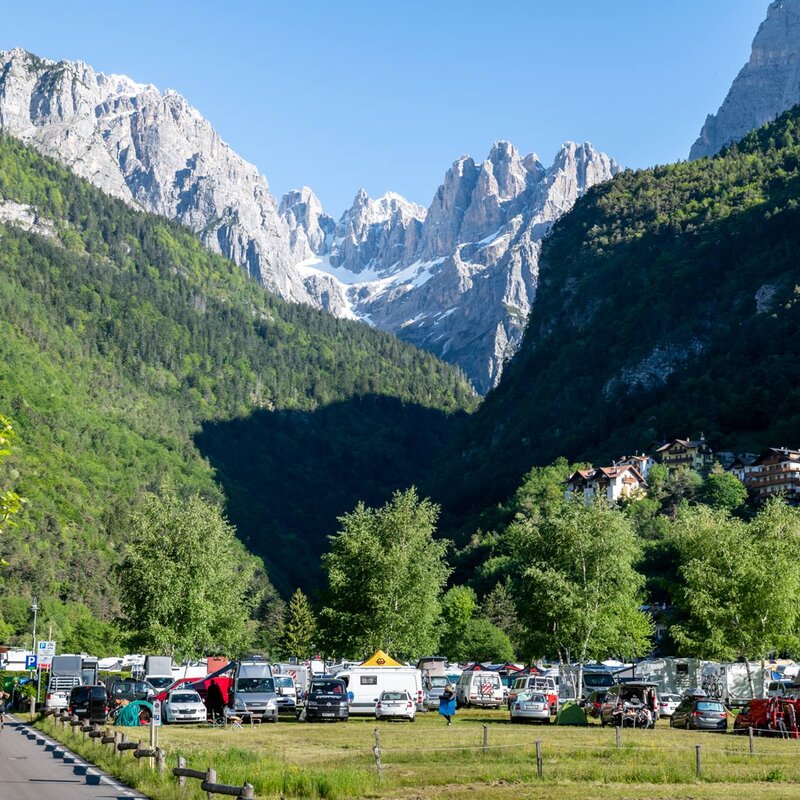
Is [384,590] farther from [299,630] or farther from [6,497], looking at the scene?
[299,630]

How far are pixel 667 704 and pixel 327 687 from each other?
65.1 feet

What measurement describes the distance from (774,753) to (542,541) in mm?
35323

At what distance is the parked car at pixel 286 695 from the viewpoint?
188ft

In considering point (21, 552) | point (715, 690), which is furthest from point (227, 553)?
point (21, 552)

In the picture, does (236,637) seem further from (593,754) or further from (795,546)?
(593,754)

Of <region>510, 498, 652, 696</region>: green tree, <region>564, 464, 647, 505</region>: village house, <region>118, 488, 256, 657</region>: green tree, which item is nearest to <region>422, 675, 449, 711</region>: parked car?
<region>510, 498, 652, 696</region>: green tree

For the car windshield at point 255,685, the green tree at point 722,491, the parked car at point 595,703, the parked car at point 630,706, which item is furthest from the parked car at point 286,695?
the green tree at point 722,491

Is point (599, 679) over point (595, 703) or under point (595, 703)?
over

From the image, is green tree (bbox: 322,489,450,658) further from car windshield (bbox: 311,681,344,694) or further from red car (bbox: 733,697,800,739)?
red car (bbox: 733,697,800,739)

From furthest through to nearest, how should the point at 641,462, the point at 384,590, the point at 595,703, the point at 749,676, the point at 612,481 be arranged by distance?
the point at 641,462
the point at 612,481
the point at 384,590
the point at 749,676
the point at 595,703

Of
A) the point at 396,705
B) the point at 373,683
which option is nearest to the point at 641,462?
the point at 373,683

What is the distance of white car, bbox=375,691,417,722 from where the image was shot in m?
53.1

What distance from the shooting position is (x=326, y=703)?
2060 inches

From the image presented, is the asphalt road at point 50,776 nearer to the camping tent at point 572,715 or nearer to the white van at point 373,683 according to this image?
the white van at point 373,683
